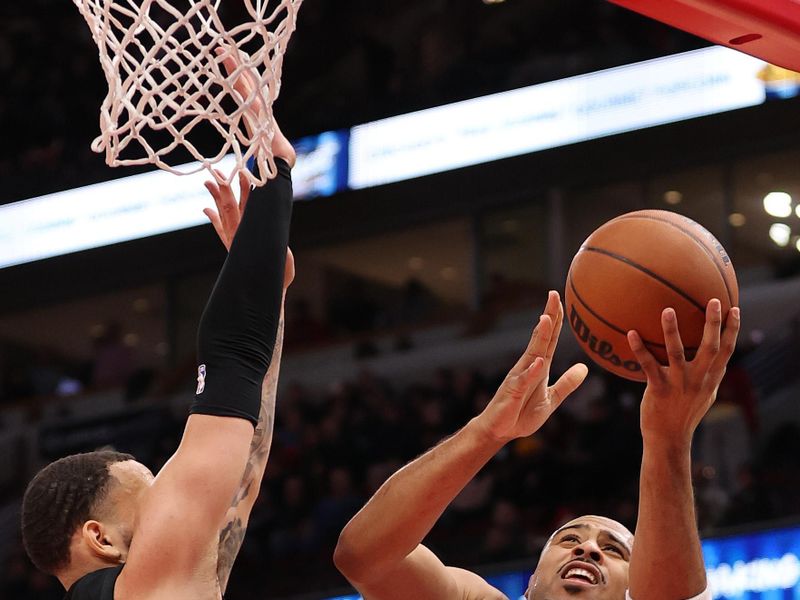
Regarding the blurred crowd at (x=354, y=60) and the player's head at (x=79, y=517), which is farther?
the blurred crowd at (x=354, y=60)

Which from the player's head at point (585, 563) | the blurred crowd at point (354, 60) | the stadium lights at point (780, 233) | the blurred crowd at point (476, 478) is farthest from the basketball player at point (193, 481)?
the stadium lights at point (780, 233)

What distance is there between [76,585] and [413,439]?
26.1ft

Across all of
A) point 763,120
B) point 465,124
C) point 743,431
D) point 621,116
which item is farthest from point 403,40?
point 743,431

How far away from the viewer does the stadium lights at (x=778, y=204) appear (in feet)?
34.5

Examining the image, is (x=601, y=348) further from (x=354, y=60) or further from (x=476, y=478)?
(x=354, y=60)

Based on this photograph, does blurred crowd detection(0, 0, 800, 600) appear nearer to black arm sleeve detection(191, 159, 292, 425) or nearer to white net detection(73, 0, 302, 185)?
white net detection(73, 0, 302, 185)

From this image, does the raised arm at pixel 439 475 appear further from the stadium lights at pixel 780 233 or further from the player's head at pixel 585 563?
the stadium lights at pixel 780 233

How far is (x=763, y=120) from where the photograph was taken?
9.94m

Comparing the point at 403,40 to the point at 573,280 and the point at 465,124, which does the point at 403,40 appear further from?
the point at 573,280

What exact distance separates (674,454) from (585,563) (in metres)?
0.70

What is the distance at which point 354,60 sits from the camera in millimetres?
12203

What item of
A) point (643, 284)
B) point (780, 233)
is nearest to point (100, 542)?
point (643, 284)

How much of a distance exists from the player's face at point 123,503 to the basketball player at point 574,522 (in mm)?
580

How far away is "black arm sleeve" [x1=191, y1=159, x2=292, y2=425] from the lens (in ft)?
6.64
